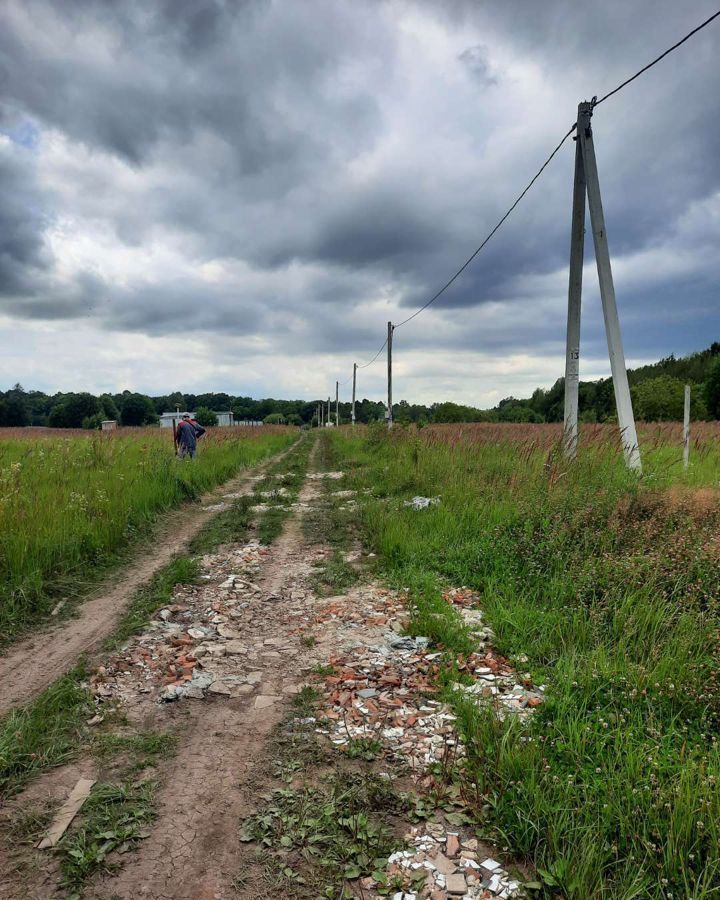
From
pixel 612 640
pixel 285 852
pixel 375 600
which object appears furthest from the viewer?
pixel 375 600

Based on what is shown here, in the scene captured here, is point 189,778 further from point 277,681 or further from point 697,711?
point 697,711

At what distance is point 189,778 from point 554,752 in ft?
6.22

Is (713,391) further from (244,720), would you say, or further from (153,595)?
(244,720)

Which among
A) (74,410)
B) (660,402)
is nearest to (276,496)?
(660,402)

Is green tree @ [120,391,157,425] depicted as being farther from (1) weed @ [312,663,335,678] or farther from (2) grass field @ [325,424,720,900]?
(1) weed @ [312,663,335,678]

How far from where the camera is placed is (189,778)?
2562 millimetres

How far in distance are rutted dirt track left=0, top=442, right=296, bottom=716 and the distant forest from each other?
319 inches

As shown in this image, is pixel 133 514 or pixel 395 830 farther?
pixel 133 514

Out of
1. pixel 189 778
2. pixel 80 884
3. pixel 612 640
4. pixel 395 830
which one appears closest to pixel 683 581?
pixel 612 640

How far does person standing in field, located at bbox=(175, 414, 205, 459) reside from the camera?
13.2m

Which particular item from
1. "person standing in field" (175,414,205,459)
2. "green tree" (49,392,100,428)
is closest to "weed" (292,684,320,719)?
"person standing in field" (175,414,205,459)

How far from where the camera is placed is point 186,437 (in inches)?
525

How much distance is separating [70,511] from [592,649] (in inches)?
244

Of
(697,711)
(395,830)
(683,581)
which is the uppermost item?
(683,581)
